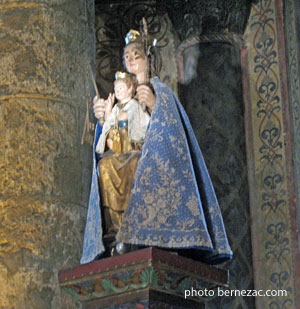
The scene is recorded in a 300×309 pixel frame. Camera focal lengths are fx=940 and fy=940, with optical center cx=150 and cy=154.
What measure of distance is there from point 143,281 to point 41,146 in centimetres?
145

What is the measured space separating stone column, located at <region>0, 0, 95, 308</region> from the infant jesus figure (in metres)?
0.62

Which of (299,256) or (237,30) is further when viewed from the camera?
(237,30)

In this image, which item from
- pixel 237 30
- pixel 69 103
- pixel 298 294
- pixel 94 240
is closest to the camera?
pixel 94 240

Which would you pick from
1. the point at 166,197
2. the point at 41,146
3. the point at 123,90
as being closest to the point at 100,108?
the point at 123,90

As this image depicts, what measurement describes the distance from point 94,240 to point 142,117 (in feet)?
2.29

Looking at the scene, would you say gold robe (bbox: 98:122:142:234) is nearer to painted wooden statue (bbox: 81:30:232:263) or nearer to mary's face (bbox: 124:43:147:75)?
painted wooden statue (bbox: 81:30:232:263)

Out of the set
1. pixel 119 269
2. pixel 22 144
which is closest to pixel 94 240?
pixel 119 269

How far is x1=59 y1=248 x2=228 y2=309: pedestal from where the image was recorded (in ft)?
14.4

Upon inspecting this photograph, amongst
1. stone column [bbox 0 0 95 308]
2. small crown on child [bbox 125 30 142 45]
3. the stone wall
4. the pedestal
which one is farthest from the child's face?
the stone wall

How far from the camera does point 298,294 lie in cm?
654

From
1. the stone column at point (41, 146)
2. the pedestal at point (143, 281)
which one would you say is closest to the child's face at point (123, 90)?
the stone column at point (41, 146)

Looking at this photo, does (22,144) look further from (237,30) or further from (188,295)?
(237,30)

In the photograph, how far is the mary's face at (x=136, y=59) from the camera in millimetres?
5062

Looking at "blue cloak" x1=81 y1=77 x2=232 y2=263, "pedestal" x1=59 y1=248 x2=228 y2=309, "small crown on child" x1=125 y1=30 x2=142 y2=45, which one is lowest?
"pedestal" x1=59 y1=248 x2=228 y2=309
